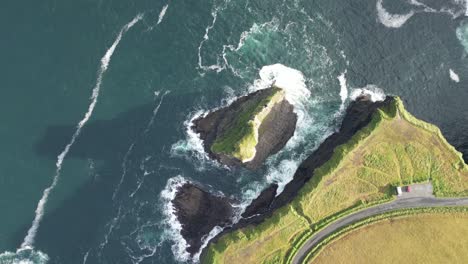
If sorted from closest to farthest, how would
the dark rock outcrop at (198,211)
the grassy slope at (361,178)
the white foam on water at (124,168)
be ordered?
1. the grassy slope at (361,178)
2. the white foam on water at (124,168)
3. the dark rock outcrop at (198,211)

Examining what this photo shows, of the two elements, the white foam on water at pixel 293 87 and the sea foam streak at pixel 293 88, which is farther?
the white foam on water at pixel 293 87

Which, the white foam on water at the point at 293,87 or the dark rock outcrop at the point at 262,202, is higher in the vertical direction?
the white foam on water at the point at 293,87

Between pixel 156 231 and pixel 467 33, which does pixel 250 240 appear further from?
pixel 467 33

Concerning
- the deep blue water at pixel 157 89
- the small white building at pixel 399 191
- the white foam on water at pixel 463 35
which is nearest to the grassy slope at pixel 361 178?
the small white building at pixel 399 191

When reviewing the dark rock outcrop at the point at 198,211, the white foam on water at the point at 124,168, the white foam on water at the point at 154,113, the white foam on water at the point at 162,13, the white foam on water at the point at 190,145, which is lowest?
the dark rock outcrop at the point at 198,211

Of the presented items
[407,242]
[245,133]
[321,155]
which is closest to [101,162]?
[245,133]

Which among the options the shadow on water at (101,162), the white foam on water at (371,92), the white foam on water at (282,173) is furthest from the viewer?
the white foam on water at (371,92)

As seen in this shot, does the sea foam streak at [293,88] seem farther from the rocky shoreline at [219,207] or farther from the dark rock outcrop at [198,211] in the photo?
the dark rock outcrop at [198,211]

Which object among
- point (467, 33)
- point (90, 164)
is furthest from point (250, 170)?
point (467, 33)
